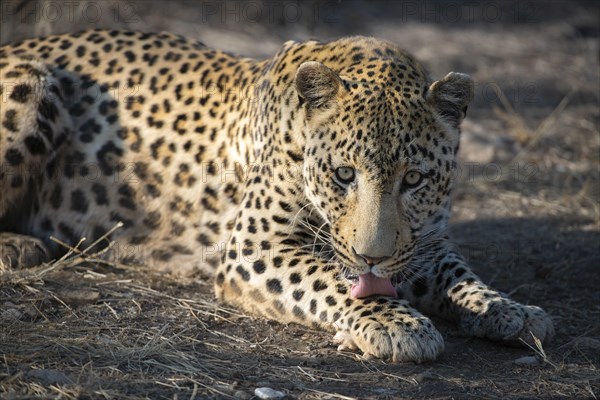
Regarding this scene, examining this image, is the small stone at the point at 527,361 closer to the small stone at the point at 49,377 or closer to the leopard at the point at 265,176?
the leopard at the point at 265,176

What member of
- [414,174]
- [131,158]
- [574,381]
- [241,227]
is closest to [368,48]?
[414,174]

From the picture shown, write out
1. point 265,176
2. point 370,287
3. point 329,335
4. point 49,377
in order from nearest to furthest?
point 49,377
point 370,287
point 329,335
point 265,176

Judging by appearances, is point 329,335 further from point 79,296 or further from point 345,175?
point 79,296

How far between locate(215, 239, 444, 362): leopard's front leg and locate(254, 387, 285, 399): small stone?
34.1 inches

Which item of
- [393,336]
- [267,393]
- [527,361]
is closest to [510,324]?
[527,361]

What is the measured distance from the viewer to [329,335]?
21.1 ft

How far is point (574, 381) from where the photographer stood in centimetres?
598

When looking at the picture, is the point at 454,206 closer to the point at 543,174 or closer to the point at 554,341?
the point at 543,174

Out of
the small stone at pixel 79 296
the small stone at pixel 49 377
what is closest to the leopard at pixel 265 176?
the small stone at pixel 79 296

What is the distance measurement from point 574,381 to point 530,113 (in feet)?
26.0

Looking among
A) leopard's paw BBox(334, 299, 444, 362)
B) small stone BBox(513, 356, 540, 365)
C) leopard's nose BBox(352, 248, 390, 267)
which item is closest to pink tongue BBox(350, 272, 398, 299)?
leopard's paw BBox(334, 299, 444, 362)

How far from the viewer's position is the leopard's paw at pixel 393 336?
5.91m

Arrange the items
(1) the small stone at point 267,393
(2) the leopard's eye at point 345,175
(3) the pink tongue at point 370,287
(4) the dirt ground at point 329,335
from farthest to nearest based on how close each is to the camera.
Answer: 1. (3) the pink tongue at point 370,287
2. (2) the leopard's eye at point 345,175
3. (4) the dirt ground at point 329,335
4. (1) the small stone at point 267,393

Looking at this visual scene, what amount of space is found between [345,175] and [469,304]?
1.39m
